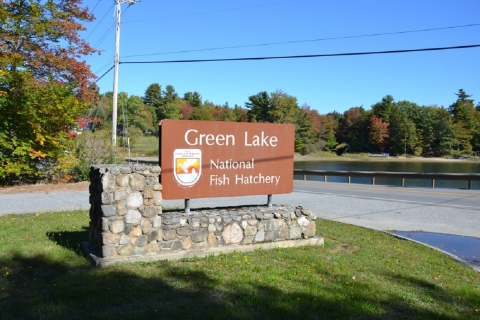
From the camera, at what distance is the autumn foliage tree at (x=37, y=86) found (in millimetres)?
17922

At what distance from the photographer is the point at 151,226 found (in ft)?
21.2

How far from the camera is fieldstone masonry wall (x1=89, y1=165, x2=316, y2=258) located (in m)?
6.16

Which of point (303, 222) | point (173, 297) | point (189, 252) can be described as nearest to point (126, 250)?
point (189, 252)

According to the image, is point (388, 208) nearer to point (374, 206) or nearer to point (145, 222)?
point (374, 206)

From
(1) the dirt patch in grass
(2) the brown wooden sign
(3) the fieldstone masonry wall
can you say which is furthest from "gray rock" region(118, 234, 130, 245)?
(1) the dirt patch in grass

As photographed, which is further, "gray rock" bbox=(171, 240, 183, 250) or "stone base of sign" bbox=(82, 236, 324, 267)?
"gray rock" bbox=(171, 240, 183, 250)

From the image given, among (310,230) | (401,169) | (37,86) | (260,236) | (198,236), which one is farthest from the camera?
(401,169)

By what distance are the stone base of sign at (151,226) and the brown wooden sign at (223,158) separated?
0.40 m

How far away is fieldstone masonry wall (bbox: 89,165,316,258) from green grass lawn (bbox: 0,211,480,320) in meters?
0.35

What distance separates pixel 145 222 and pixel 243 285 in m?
1.85

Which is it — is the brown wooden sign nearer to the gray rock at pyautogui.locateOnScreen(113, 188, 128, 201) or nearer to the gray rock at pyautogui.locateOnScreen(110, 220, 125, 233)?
the gray rock at pyautogui.locateOnScreen(113, 188, 128, 201)

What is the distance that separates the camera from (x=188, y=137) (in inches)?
281

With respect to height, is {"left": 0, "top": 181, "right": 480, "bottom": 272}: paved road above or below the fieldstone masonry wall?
below

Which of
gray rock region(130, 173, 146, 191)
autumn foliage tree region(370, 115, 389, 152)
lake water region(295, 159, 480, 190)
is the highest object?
autumn foliage tree region(370, 115, 389, 152)
